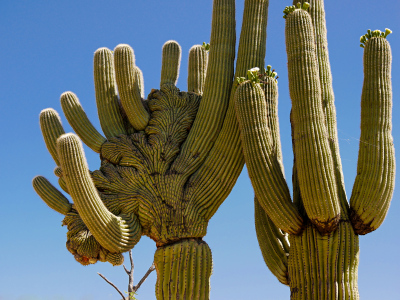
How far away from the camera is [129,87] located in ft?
26.4

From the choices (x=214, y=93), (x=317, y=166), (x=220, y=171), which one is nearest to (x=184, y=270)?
(x=220, y=171)

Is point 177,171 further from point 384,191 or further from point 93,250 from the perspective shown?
point 384,191

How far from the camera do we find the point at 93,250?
7.49 m

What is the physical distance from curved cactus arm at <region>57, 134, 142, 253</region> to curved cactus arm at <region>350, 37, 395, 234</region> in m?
3.14

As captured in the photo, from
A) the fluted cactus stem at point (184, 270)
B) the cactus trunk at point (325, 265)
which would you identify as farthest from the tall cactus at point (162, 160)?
the cactus trunk at point (325, 265)

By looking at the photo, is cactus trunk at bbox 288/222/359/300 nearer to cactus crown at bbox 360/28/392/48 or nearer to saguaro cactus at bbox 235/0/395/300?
saguaro cactus at bbox 235/0/395/300

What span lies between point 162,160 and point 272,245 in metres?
2.00

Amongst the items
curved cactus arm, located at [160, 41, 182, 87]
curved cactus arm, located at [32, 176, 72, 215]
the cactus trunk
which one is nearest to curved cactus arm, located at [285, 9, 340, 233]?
the cactus trunk

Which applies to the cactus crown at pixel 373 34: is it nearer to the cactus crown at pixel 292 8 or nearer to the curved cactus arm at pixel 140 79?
the cactus crown at pixel 292 8

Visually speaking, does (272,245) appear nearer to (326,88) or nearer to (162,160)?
(162,160)

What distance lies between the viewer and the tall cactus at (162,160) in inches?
282

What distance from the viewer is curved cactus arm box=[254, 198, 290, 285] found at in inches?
295

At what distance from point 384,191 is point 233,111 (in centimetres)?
232

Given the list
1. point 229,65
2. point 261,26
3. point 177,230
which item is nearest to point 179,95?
point 229,65
